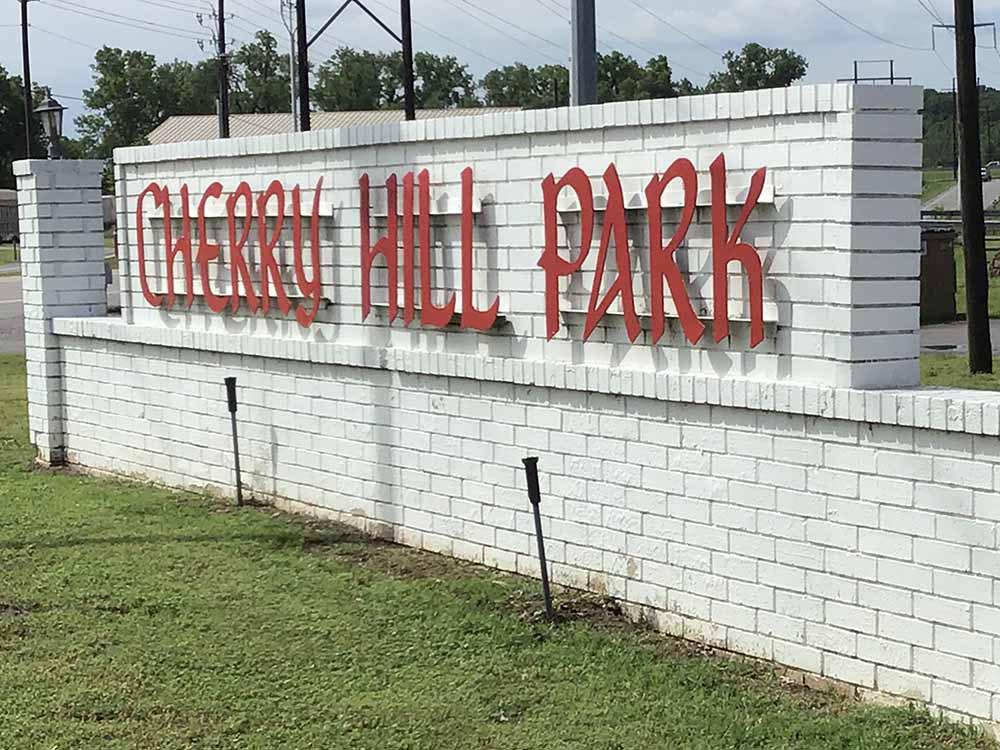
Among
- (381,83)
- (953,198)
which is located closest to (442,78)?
(381,83)

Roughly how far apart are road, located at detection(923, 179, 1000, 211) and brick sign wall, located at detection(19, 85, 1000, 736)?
65.6 m

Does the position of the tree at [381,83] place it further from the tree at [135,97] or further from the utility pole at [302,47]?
the utility pole at [302,47]

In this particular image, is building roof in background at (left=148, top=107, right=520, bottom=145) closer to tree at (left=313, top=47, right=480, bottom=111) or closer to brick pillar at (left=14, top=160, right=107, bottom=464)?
tree at (left=313, top=47, right=480, bottom=111)

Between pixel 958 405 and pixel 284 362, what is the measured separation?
5.63 meters

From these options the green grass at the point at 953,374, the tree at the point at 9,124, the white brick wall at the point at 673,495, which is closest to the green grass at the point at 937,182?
the tree at the point at 9,124

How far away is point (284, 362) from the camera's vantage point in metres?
10.6

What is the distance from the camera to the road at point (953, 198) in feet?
252

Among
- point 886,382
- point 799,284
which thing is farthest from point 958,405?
point 799,284

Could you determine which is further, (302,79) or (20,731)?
(302,79)

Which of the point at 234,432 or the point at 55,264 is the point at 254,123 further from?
the point at 234,432

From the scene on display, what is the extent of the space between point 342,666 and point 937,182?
10322 cm

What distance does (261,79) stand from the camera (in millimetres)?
105625

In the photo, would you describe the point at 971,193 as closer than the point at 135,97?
Yes

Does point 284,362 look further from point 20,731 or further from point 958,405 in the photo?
point 958,405
